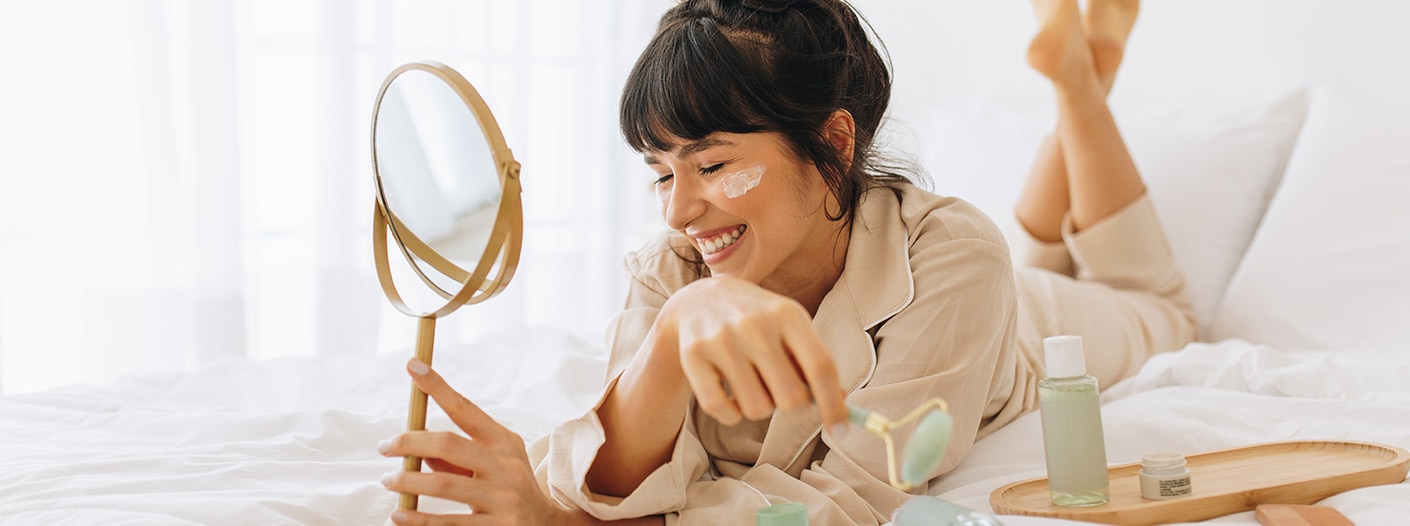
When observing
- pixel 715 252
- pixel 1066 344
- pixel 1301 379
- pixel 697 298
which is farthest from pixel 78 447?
pixel 1301 379

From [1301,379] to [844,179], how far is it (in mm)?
627

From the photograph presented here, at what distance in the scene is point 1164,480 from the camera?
0.94 m

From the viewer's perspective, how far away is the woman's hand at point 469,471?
2.78 ft

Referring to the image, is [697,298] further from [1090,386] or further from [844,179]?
[844,179]

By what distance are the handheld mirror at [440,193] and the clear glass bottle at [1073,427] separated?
1.48ft

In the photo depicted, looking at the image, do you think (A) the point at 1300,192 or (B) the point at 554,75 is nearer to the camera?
(A) the point at 1300,192

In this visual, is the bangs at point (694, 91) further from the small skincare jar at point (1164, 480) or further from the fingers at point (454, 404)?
the small skincare jar at point (1164, 480)

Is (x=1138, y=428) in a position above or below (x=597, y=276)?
above

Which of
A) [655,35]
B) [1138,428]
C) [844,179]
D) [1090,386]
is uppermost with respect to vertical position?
[655,35]

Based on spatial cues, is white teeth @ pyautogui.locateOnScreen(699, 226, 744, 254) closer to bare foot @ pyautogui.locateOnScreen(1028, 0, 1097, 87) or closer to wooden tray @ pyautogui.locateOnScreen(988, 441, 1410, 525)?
wooden tray @ pyautogui.locateOnScreen(988, 441, 1410, 525)

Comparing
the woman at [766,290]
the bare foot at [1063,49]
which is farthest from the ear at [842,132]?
the bare foot at [1063,49]

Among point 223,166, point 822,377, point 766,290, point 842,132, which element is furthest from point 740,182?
point 223,166

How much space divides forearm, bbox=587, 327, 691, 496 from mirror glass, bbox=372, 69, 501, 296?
0.19 m

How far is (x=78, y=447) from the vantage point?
1267 millimetres
